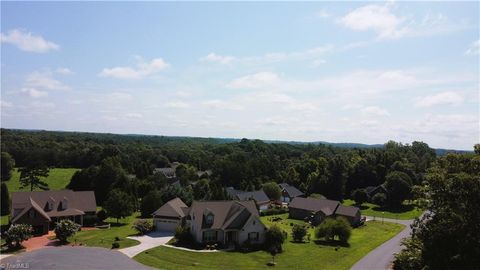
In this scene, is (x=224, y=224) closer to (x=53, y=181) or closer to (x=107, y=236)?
(x=107, y=236)

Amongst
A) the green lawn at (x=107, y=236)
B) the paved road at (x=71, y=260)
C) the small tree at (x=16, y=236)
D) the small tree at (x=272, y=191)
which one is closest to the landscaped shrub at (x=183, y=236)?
the green lawn at (x=107, y=236)

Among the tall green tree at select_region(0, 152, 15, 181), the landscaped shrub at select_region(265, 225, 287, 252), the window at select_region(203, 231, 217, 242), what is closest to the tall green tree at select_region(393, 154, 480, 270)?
the landscaped shrub at select_region(265, 225, 287, 252)

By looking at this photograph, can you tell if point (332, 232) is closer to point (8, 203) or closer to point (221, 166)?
point (8, 203)

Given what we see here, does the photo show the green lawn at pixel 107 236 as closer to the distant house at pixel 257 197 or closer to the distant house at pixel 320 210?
the distant house at pixel 257 197

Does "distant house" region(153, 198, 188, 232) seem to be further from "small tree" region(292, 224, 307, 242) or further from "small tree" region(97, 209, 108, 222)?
"small tree" region(292, 224, 307, 242)

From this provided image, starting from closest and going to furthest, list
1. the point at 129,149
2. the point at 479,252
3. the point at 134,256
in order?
the point at 479,252, the point at 134,256, the point at 129,149

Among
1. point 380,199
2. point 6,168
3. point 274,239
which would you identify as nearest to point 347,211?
point 380,199

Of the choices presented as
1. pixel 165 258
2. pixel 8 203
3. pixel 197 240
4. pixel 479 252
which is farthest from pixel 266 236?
pixel 8 203
